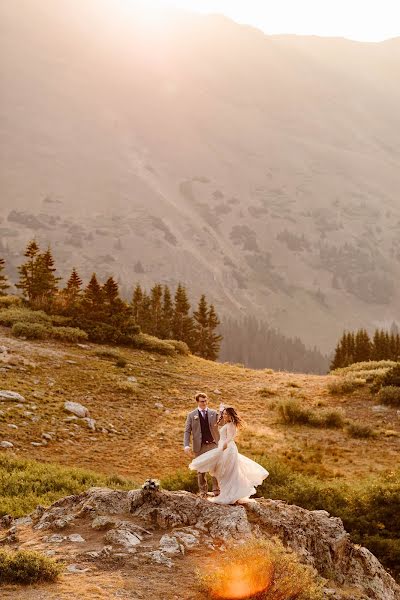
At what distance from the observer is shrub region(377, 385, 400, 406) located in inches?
1284

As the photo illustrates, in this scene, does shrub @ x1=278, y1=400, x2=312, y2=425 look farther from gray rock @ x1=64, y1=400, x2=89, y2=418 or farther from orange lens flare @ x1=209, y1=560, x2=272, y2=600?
orange lens flare @ x1=209, y1=560, x2=272, y2=600

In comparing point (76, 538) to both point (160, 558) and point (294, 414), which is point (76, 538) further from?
point (294, 414)

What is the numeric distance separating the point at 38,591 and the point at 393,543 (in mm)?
10054

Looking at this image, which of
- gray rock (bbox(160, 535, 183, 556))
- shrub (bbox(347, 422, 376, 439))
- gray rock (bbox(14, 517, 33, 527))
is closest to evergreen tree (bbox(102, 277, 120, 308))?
shrub (bbox(347, 422, 376, 439))

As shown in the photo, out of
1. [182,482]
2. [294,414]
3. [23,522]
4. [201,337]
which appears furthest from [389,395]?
[201,337]

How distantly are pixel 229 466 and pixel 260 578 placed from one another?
13.7ft

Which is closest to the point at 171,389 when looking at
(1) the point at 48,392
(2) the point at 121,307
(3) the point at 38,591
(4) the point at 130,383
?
(4) the point at 130,383

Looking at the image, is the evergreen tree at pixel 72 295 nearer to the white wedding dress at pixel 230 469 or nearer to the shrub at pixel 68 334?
the shrub at pixel 68 334

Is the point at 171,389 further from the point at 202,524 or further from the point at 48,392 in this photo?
the point at 202,524

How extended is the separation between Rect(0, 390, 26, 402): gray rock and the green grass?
6.44m

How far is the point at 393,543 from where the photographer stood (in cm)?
1486

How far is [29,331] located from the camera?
37219mm

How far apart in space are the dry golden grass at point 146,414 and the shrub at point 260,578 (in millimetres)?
11249

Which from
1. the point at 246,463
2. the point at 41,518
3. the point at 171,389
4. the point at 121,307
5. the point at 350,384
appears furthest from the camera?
the point at 121,307
